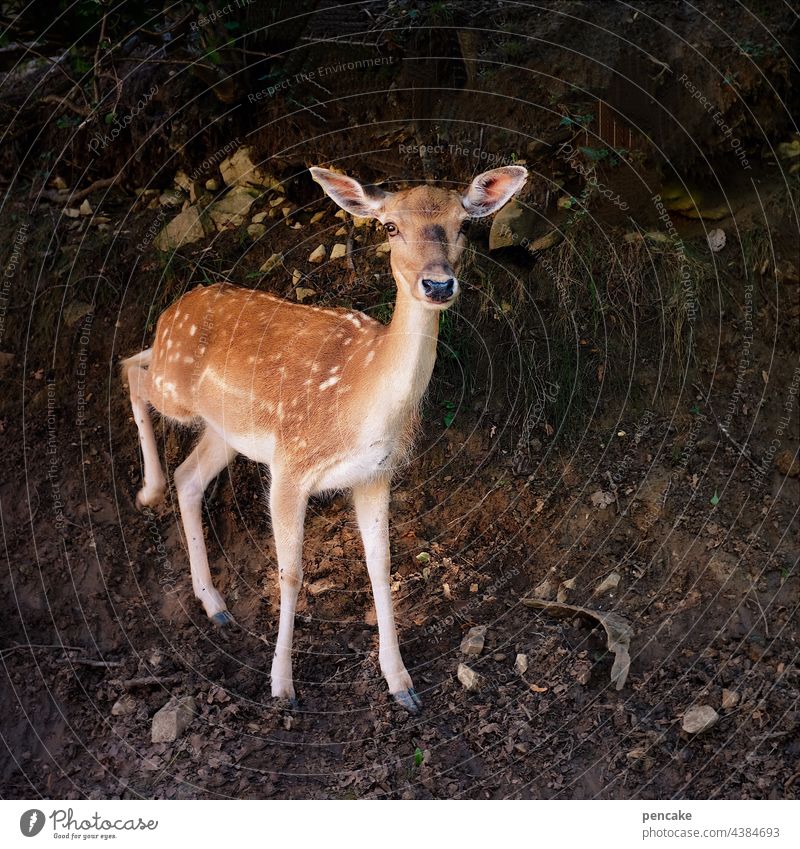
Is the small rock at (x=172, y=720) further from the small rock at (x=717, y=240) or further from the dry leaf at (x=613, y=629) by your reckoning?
the small rock at (x=717, y=240)

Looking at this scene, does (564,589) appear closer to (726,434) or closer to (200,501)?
(726,434)

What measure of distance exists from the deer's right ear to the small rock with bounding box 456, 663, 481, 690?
7.12 feet

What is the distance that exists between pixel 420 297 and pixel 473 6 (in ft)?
10.2

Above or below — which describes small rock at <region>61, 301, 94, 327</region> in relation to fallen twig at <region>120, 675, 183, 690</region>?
above

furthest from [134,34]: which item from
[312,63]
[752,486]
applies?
[752,486]

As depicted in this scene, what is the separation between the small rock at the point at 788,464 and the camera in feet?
18.7

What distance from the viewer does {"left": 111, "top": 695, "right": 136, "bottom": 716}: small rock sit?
4.67 m

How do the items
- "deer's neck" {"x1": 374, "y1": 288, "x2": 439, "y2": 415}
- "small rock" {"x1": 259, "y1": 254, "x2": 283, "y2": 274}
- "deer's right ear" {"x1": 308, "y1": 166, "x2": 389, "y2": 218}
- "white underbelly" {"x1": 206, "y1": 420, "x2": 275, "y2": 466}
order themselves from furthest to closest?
1. "small rock" {"x1": 259, "y1": 254, "x2": 283, "y2": 274}
2. "white underbelly" {"x1": 206, "y1": 420, "x2": 275, "y2": 466}
3. "deer's right ear" {"x1": 308, "y1": 166, "x2": 389, "y2": 218}
4. "deer's neck" {"x1": 374, "y1": 288, "x2": 439, "y2": 415}

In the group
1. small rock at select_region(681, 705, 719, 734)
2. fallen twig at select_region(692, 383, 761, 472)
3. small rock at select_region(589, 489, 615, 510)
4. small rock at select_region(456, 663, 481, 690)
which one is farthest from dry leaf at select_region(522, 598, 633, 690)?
fallen twig at select_region(692, 383, 761, 472)

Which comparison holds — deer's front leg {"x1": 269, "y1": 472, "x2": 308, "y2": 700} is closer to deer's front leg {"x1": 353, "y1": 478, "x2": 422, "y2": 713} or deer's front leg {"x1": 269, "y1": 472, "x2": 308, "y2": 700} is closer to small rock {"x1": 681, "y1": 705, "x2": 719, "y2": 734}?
deer's front leg {"x1": 353, "y1": 478, "x2": 422, "y2": 713}

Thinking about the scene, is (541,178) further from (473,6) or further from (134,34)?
(134,34)

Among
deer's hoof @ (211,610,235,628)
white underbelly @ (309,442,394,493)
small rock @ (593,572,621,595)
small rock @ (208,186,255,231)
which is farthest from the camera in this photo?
small rock @ (208,186,255,231)

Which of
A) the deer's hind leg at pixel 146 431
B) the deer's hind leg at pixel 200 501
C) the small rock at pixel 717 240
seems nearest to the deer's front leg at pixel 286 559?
the deer's hind leg at pixel 200 501
